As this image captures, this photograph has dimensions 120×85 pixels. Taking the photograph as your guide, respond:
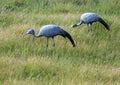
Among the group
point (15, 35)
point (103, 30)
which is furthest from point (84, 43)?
point (15, 35)

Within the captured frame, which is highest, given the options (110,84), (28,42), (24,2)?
(24,2)

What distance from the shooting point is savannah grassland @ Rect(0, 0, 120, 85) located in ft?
20.8

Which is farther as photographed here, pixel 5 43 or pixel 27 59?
pixel 5 43

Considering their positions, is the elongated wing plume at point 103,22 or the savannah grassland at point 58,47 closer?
the savannah grassland at point 58,47

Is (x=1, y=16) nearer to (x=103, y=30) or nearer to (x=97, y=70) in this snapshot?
(x=103, y=30)

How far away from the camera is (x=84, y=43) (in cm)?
811

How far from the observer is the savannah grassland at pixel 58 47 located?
250 inches

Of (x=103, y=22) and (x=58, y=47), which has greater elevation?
(x=103, y=22)

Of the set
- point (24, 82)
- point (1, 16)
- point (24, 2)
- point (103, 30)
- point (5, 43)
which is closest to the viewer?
point (24, 82)

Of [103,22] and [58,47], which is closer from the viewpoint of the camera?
[58,47]

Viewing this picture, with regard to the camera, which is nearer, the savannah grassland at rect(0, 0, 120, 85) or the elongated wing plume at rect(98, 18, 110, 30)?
the savannah grassland at rect(0, 0, 120, 85)

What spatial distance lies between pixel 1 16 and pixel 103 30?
2385 mm

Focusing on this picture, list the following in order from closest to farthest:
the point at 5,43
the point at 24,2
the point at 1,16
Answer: the point at 5,43, the point at 1,16, the point at 24,2

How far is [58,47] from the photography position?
7.80m
